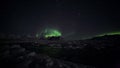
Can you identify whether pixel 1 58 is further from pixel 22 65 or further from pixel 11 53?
pixel 22 65

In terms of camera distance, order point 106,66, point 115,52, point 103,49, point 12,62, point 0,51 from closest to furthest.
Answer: point 12,62 < point 106,66 < point 0,51 < point 115,52 < point 103,49

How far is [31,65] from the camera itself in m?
25.7

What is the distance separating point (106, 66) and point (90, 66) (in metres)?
4.13

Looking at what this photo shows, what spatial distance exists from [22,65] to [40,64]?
426 centimetres

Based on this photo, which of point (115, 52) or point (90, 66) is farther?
point (115, 52)

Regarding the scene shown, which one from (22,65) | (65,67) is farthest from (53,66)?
(22,65)

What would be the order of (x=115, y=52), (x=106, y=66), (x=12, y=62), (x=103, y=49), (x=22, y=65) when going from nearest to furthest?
Answer: (x=22, y=65)
(x=12, y=62)
(x=106, y=66)
(x=115, y=52)
(x=103, y=49)

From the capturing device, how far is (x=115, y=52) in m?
34.2

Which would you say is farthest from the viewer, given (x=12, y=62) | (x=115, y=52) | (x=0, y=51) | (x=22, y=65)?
(x=115, y=52)

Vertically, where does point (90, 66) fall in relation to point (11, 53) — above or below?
below

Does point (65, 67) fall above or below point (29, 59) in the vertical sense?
below

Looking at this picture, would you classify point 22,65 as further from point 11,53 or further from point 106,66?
point 106,66

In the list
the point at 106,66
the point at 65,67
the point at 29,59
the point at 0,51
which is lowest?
the point at 106,66

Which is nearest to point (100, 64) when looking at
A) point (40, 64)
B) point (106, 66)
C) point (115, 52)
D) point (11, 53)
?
point (106, 66)
